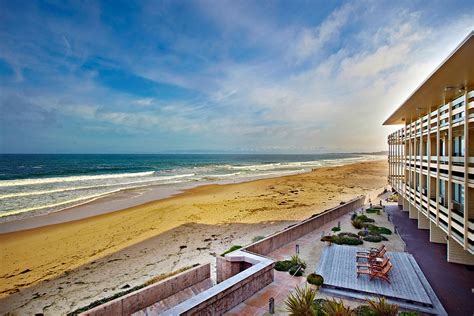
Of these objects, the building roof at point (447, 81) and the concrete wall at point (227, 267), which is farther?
Result: the concrete wall at point (227, 267)

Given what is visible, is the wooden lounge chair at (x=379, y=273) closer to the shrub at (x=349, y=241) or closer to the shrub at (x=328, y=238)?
the shrub at (x=349, y=241)

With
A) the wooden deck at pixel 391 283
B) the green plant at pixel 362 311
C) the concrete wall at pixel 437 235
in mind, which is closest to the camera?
the green plant at pixel 362 311

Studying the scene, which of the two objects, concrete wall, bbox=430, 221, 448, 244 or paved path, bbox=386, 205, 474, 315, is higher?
concrete wall, bbox=430, 221, 448, 244

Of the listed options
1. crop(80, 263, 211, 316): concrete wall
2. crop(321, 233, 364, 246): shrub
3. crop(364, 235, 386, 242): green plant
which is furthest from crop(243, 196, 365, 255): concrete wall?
crop(364, 235, 386, 242): green plant

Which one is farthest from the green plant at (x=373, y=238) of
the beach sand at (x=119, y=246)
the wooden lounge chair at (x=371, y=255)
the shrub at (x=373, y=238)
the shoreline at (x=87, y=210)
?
the shoreline at (x=87, y=210)

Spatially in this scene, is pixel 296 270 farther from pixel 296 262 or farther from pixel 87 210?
pixel 87 210

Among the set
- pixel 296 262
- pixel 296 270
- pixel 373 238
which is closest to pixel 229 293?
pixel 296 270

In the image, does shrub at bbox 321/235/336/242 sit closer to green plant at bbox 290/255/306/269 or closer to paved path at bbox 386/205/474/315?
green plant at bbox 290/255/306/269
